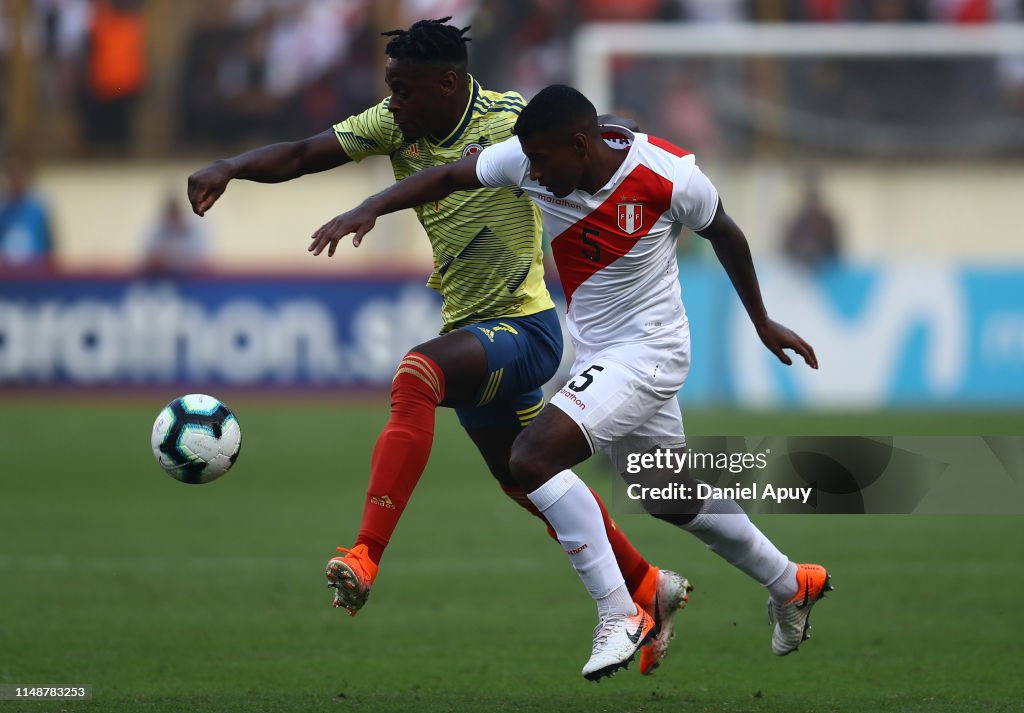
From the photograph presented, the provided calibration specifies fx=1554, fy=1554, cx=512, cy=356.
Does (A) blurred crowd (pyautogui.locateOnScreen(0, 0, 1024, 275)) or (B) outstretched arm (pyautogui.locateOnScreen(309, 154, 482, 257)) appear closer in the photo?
(B) outstretched arm (pyautogui.locateOnScreen(309, 154, 482, 257))

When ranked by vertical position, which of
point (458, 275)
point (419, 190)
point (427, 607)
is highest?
point (419, 190)

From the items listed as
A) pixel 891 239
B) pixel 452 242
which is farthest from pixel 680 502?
pixel 891 239

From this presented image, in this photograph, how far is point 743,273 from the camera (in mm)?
6246

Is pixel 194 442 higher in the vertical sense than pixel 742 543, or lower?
higher

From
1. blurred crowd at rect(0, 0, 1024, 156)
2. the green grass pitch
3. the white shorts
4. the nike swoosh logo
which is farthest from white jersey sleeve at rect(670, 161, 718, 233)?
blurred crowd at rect(0, 0, 1024, 156)

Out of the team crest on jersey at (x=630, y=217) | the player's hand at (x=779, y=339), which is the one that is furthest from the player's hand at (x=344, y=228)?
the player's hand at (x=779, y=339)

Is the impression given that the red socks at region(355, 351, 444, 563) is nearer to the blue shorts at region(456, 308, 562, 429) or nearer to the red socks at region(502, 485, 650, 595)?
the blue shorts at region(456, 308, 562, 429)

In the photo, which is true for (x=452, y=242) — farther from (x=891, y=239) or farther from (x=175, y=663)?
(x=891, y=239)

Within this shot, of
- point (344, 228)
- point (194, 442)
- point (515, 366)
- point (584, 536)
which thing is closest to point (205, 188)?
point (344, 228)

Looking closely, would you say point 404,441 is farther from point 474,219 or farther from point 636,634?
point 636,634

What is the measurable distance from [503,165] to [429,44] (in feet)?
2.13

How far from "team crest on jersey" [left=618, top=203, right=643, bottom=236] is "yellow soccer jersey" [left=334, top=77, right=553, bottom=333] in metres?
0.70

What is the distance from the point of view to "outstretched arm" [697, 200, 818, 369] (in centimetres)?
617

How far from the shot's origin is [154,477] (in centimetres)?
1324
